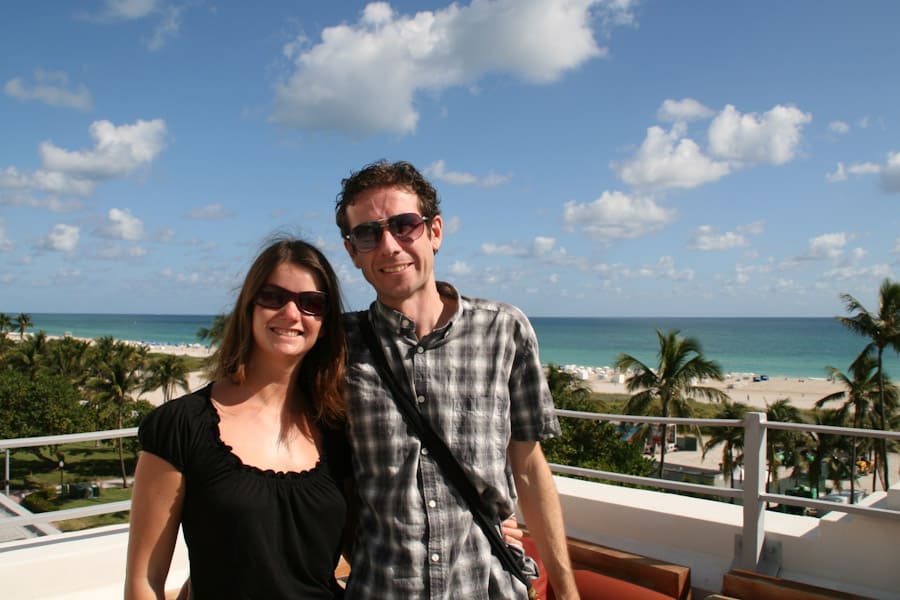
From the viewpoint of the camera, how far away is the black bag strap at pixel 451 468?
148 cm

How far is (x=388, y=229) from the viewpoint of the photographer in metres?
1.58

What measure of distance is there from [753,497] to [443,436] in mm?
2265

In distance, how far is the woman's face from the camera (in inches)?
63.4

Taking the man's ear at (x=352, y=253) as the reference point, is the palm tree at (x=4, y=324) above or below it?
below

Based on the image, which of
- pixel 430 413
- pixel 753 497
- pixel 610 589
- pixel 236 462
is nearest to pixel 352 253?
pixel 430 413

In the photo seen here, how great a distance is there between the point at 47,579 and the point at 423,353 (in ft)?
7.96

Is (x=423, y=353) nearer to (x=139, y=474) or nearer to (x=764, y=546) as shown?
(x=139, y=474)

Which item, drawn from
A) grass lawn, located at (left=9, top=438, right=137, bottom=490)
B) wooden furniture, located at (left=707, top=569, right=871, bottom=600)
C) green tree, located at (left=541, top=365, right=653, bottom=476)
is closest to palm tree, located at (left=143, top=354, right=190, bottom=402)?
grass lawn, located at (left=9, top=438, right=137, bottom=490)

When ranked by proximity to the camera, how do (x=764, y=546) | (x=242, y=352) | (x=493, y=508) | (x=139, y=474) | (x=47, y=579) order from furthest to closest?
(x=764, y=546) → (x=47, y=579) → (x=242, y=352) → (x=493, y=508) → (x=139, y=474)

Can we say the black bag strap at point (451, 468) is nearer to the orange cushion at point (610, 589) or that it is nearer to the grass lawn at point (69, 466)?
the orange cushion at point (610, 589)

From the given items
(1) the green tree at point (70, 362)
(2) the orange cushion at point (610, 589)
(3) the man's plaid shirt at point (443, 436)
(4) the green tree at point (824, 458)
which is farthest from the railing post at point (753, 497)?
(1) the green tree at point (70, 362)

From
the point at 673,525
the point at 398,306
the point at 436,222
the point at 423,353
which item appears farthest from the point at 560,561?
the point at 673,525

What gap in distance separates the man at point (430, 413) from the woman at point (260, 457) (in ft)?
0.31

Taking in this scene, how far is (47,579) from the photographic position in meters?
2.94
